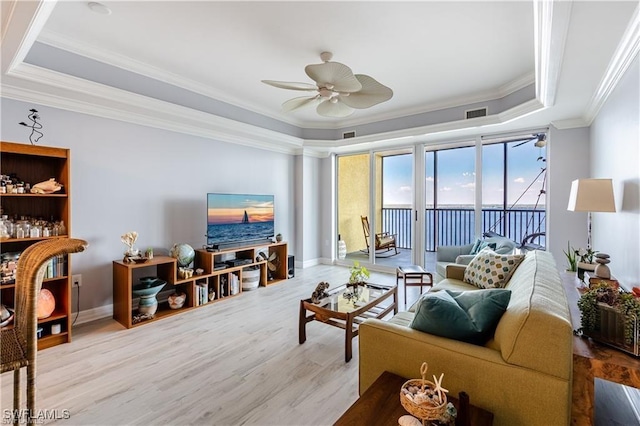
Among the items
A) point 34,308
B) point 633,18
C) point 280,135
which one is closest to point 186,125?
point 280,135

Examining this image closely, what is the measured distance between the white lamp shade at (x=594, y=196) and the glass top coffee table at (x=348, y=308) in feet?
5.88

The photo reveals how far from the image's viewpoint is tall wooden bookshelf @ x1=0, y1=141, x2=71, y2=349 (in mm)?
2631

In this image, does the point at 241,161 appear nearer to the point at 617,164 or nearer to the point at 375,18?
the point at 375,18

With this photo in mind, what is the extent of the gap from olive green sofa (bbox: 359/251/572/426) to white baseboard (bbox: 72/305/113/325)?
323 centimetres

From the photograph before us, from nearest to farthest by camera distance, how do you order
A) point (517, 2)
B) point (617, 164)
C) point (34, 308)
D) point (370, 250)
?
point (34, 308) < point (517, 2) < point (617, 164) < point (370, 250)

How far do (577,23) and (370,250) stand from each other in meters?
4.50

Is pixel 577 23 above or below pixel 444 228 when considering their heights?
above

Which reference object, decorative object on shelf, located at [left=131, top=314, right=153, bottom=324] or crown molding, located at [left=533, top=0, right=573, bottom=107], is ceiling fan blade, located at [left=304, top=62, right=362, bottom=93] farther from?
decorative object on shelf, located at [left=131, top=314, right=153, bottom=324]

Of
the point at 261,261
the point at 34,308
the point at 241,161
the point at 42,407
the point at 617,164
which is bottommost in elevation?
the point at 42,407

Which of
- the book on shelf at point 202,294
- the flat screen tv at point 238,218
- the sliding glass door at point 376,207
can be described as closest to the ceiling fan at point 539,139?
the sliding glass door at point 376,207

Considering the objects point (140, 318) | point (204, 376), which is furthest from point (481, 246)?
point (140, 318)

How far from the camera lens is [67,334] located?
2744mm

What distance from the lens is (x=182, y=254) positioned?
365 cm

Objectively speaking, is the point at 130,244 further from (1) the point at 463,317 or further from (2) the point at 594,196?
(2) the point at 594,196
